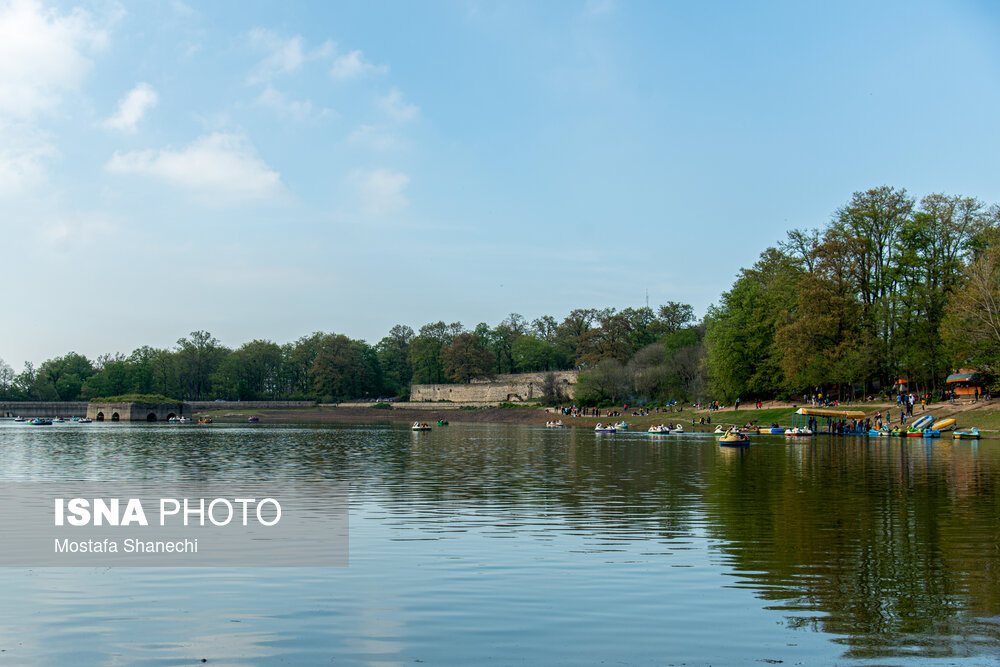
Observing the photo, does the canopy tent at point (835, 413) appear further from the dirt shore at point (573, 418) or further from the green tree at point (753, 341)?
the green tree at point (753, 341)

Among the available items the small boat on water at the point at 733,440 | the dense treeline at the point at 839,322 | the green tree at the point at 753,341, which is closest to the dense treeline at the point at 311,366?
the dense treeline at the point at 839,322

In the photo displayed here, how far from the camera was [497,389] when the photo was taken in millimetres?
134500

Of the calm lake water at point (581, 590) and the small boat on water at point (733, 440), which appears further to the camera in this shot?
the small boat on water at point (733, 440)

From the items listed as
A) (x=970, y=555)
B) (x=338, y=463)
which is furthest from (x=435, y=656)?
(x=338, y=463)

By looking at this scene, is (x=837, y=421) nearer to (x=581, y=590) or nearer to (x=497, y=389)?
(x=581, y=590)

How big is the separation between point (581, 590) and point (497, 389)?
123545mm

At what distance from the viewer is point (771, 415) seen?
2881 inches

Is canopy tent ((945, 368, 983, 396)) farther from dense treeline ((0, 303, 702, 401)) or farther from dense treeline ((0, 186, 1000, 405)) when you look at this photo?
dense treeline ((0, 303, 702, 401))

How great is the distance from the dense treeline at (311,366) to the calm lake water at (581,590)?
112327 mm

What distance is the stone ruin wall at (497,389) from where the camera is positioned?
12581cm

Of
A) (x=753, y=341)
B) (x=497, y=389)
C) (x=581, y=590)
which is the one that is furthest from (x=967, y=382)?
(x=497, y=389)

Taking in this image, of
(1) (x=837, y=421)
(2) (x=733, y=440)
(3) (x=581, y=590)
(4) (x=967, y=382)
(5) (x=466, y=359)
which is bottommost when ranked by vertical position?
(2) (x=733, y=440)

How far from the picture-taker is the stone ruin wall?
125812 mm

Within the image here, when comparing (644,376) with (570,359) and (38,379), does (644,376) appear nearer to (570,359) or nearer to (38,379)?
(570,359)
